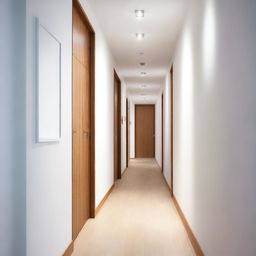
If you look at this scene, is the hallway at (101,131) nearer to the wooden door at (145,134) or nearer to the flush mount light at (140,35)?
the flush mount light at (140,35)

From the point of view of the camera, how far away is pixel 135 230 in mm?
3631

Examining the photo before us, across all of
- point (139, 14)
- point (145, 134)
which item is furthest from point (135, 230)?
point (145, 134)

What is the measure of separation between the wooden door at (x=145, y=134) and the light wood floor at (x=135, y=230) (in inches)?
345

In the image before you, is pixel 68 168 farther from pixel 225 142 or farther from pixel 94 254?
pixel 225 142

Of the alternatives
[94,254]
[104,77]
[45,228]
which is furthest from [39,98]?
[104,77]

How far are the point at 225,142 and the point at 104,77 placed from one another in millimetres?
3435

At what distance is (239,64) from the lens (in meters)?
Answer: 1.65

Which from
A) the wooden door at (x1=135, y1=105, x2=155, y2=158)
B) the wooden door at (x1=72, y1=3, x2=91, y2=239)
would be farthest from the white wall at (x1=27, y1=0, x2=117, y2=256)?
the wooden door at (x1=135, y1=105, x2=155, y2=158)

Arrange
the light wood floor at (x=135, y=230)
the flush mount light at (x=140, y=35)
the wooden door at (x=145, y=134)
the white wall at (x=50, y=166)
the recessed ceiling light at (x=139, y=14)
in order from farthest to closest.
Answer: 1. the wooden door at (x=145, y=134)
2. the flush mount light at (x=140, y=35)
3. the recessed ceiling light at (x=139, y=14)
4. the light wood floor at (x=135, y=230)
5. the white wall at (x=50, y=166)

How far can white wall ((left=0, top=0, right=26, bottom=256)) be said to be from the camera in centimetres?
172

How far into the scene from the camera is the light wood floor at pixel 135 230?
2988 millimetres

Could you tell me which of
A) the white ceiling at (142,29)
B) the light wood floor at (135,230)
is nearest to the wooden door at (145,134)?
the white ceiling at (142,29)

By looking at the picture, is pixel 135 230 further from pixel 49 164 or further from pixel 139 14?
pixel 139 14

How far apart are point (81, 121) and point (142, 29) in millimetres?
1864
